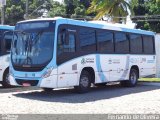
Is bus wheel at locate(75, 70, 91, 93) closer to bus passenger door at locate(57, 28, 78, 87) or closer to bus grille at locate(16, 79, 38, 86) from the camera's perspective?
bus passenger door at locate(57, 28, 78, 87)

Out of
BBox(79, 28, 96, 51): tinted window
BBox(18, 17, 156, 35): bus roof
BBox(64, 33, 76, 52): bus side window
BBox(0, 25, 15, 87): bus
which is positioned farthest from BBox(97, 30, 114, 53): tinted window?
BBox(0, 25, 15, 87): bus

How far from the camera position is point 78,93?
17297mm

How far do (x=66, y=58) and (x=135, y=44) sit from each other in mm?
6660

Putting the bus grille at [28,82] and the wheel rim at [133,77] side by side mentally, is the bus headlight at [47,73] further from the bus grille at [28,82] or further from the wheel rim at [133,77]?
the wheel rim at [133,77]

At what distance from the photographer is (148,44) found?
23.4m

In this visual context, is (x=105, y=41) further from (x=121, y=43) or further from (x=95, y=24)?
A: (x=121, y=43)

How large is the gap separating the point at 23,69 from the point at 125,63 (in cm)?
644

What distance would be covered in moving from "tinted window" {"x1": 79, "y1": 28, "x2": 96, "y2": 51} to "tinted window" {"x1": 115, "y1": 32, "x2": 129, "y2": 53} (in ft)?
6.97

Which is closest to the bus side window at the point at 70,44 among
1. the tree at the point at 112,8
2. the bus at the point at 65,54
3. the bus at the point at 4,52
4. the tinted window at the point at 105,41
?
the bus at the point at 65,54

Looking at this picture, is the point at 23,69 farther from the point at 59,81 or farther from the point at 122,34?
the point at 122,34

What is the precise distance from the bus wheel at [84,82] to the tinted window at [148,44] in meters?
6.32

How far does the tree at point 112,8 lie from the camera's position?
123 ft

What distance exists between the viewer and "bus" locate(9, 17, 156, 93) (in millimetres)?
15695

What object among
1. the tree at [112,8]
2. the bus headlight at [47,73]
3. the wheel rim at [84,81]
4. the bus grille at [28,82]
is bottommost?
the wheel rim at [84,81]
